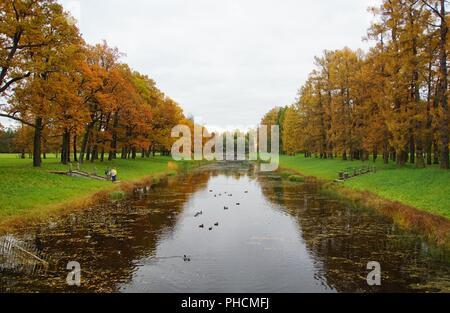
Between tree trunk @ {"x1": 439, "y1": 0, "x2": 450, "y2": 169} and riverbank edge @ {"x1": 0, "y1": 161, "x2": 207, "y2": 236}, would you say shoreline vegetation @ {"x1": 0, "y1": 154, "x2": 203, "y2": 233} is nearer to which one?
riverbank edge @ {"x1": 0, "y1": 161, "x2": 207, "y2": 236}

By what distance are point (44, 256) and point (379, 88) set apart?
38.6m

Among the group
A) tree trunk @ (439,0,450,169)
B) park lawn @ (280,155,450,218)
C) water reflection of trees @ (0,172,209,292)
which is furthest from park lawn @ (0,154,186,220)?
tree trunk @ (439,0,450,169)

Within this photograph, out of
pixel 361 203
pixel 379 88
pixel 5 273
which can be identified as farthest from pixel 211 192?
pixel 5 273

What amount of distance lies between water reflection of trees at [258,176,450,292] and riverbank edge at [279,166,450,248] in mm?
707

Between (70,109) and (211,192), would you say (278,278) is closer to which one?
(211,192)

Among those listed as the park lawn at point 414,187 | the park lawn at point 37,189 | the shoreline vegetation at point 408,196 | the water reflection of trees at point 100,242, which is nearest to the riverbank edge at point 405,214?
the shoreline vegetation at point 408,196

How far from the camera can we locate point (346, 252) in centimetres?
1680

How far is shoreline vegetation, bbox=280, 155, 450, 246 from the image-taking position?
65.6 feet

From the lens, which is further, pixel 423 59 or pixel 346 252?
pixel 423 59

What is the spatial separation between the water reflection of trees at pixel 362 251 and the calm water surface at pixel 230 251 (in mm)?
40

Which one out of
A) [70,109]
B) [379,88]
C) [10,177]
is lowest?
[10,177]

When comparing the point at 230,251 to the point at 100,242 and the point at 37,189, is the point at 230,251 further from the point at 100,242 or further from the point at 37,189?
the point at 37,189

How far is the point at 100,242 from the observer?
18.0 metres
